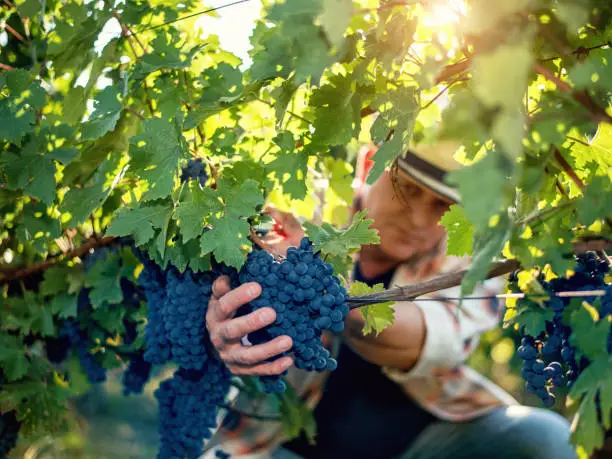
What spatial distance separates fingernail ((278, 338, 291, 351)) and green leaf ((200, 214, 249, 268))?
18cm

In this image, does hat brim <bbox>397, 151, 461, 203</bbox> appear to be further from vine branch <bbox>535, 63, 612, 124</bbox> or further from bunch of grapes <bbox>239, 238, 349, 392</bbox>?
vine branch <bbox>535, 63, 612, 124</bbox>

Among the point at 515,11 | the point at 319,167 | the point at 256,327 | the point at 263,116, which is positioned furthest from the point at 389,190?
the point at 515,11

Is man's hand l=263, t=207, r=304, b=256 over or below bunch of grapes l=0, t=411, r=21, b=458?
over

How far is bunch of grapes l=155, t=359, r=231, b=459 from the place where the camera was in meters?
1.87

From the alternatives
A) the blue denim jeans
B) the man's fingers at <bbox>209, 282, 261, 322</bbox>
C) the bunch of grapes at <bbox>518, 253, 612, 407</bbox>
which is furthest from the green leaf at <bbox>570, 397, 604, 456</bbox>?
the blue denim jeans

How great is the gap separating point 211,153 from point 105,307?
2.19ft

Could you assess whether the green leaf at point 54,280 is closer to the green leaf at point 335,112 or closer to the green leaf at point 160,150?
the green leaf at point 160,150

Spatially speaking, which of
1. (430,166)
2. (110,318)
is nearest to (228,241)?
(110,318)

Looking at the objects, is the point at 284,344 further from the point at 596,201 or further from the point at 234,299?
the point at 596,201

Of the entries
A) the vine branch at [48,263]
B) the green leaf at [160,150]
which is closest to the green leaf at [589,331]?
the green leaf at [160,150]

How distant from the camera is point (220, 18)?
1865 millimetres

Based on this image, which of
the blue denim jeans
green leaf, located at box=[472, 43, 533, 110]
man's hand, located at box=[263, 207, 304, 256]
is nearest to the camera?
green leaf, located at box=[472, 43, 533, 110]

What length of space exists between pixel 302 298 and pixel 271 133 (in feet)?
1.92

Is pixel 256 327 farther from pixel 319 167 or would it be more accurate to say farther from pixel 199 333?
pixel 319 167
